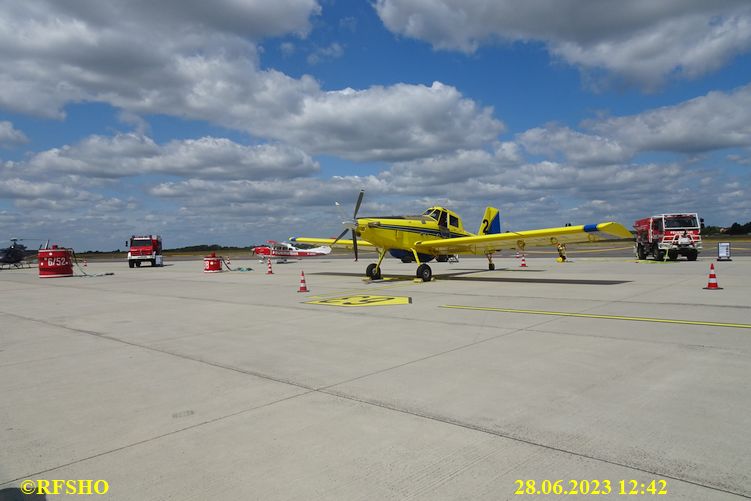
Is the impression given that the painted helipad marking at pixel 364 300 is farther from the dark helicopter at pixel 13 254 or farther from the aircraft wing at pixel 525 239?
the dark helicopter at pixel 13 254

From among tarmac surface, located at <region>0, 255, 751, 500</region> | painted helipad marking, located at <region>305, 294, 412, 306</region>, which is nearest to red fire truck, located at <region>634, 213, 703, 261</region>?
tarmac surface, located at <region>0, 255, 751, 500</region>

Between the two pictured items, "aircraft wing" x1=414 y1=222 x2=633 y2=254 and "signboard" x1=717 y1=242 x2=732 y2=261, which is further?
"signboard" x1=717 y1=242 x2=732 y2=261

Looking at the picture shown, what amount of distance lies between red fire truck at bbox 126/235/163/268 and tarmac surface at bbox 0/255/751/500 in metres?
29.2

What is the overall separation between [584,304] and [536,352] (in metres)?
5.16

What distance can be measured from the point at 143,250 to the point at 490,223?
91.2ft

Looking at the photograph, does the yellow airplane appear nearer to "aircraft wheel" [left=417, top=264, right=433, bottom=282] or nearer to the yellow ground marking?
"aircraft wheel" [left=417, top=264, right=433, bottom=282]

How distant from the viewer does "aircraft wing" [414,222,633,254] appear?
1322cm

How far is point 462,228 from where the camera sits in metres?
20.2

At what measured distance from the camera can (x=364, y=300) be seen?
12.5 metres

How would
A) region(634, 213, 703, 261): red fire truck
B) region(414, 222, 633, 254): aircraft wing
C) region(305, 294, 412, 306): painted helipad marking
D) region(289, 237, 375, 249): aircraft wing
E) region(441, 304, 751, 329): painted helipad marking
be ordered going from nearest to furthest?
region(441, 304, 751, 329): painted helipad marking → region(305, 294, 412, 306): painted helipad marking → region(414, 222, 633, 254): aircraft wing → region(289, 237, 375, 249): aircraft wing → region(634, 213, 703, 261): red fire truck

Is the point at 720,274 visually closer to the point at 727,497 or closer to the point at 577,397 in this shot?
the point at 577,397

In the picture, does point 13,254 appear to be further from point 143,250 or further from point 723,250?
point 723,250

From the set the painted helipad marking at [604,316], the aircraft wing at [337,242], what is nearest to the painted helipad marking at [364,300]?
the painted helipad marking at [604,316]

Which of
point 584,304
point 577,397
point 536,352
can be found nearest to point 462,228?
point 584,304
